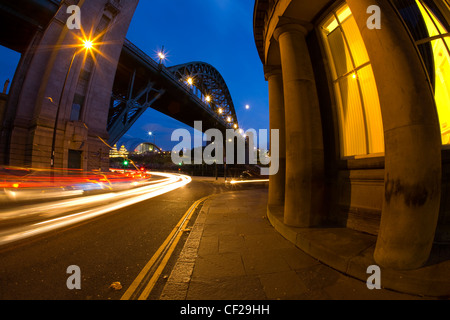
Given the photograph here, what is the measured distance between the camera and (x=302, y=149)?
14.3ft

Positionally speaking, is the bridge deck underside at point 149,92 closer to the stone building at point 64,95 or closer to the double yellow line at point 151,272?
the stone building at point 64,95

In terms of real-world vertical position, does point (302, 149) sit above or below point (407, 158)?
above

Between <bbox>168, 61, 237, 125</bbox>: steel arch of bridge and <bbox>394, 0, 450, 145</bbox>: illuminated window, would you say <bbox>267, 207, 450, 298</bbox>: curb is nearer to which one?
<bbox>394, 0, 450, 145</bbox>: illuminated window

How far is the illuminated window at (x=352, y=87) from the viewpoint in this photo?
453 cm

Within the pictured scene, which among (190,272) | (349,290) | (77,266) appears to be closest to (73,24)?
(77,266)

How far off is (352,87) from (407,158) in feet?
10.6

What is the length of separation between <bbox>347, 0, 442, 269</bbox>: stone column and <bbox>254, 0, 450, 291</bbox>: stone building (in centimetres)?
1

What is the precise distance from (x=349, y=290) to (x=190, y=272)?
7.62 ft

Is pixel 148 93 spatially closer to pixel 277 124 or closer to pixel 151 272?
pixel 277 124

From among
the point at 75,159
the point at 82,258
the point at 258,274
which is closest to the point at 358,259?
the point at 258,274

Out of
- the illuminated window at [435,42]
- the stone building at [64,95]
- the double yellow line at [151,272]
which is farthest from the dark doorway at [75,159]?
the illuminated window at [435,42]

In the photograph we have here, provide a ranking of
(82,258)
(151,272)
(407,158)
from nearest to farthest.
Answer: (407,158), (151,272), (82,258)

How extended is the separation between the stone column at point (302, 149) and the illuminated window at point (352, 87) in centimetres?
103

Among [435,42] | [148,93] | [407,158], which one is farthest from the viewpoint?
[148,93]
